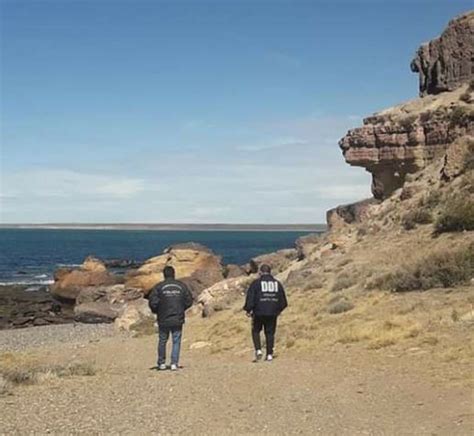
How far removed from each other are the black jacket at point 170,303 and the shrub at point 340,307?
7.44 m

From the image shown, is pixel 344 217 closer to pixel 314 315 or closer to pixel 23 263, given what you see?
pixel 314 315

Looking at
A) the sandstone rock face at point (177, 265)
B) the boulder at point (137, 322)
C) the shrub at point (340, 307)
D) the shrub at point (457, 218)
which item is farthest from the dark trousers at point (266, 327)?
the sandstone rock face at point (177, 265)

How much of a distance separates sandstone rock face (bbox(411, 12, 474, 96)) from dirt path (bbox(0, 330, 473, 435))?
28784mm

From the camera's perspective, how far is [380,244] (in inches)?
1211

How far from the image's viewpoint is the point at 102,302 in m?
45.7

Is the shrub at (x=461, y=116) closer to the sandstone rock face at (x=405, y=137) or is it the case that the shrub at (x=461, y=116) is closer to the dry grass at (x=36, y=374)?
the sandstone rock face at (x=405, y=137)

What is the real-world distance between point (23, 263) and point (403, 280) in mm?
82580

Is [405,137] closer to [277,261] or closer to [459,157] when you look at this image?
[459,157]

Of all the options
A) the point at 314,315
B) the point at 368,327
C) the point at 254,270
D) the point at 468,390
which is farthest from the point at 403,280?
the point at 254,270

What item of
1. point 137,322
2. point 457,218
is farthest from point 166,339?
point 137,322

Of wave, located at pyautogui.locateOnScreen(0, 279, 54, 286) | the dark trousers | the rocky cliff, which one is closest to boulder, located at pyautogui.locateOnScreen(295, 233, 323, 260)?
the rocky cliff

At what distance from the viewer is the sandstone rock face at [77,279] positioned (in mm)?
52688

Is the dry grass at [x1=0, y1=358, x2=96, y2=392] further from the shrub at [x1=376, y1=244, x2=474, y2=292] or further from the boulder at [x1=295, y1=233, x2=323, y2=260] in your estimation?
the boulder at [x1=295, y1=233, x2=323, y2=260]

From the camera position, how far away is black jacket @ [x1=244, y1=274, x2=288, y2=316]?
15570 millimetres
